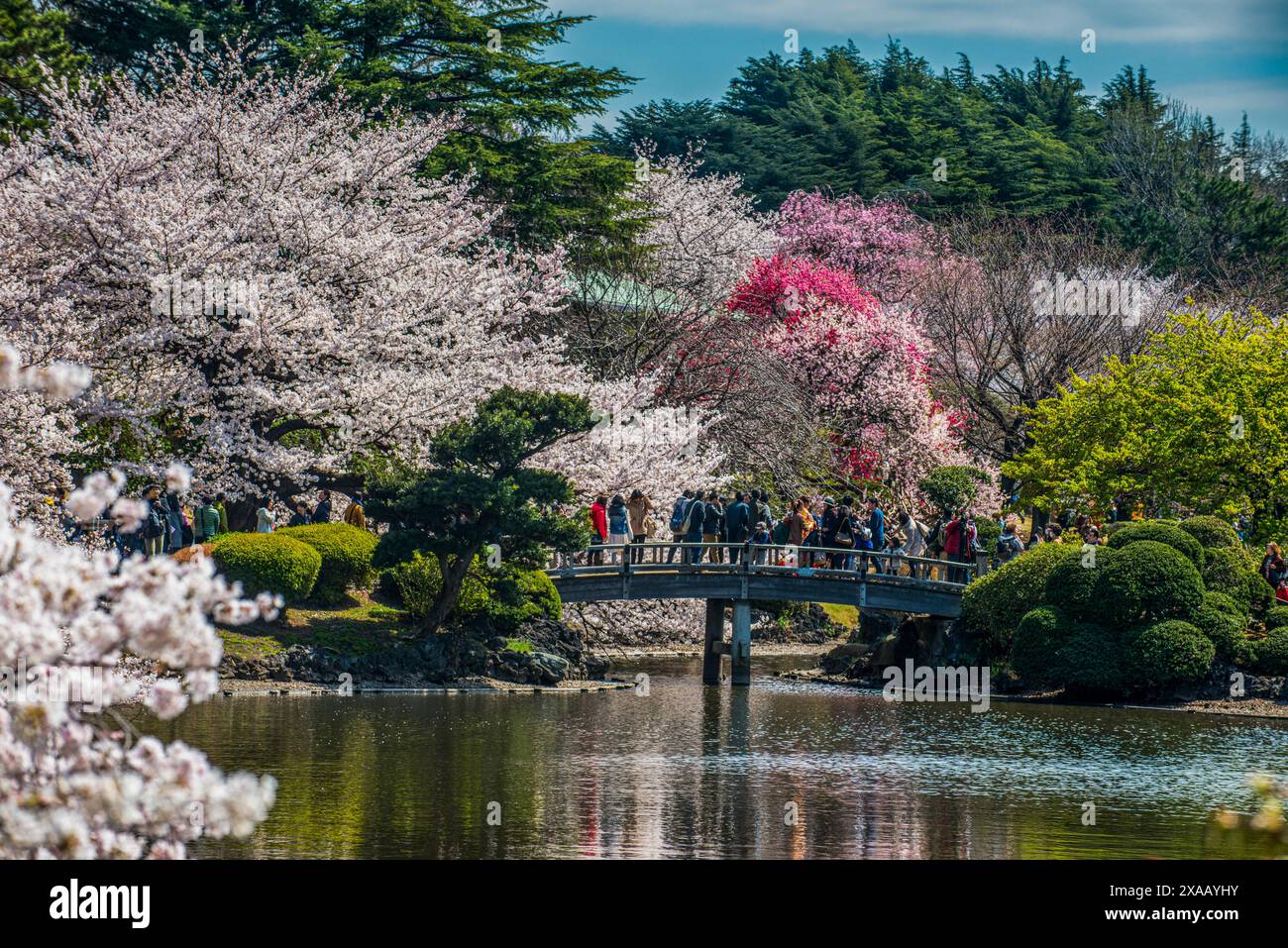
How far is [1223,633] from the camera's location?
97.0 ft

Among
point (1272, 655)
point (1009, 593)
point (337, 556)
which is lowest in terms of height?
point (1272, 655)

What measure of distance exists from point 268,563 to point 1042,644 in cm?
1430

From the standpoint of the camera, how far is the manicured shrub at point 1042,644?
30125mm

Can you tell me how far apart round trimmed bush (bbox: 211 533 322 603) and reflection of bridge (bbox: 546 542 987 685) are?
17.0ft

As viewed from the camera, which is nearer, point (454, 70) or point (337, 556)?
point (337, 556)

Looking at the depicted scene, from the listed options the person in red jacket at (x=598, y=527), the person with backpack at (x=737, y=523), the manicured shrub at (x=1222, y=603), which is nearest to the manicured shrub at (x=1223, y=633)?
the manicured shrub at (x=1222, y=603)

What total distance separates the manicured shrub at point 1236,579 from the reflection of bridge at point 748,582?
4.42 m

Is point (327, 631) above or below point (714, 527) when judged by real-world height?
below

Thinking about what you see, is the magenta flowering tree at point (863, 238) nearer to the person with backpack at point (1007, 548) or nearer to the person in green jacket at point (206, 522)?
the person with backpack at point (1007, 548)

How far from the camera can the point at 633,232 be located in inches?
1674

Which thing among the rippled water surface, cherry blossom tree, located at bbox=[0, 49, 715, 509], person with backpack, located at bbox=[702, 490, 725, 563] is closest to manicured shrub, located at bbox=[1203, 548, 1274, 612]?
the rippled water surface

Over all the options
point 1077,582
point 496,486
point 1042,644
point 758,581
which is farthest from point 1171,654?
point 496,486

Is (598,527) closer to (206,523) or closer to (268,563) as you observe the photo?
(268,563)
